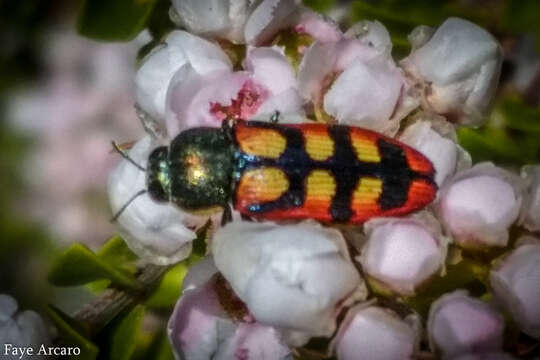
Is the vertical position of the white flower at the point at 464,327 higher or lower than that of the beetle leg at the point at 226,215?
lower

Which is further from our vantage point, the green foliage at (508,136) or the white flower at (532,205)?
the green foliage at (508,136)

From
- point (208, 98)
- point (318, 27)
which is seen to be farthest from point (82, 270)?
point (318, 27)

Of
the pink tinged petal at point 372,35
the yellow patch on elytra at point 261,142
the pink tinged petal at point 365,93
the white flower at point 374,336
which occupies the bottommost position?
the white flower at point 374,336

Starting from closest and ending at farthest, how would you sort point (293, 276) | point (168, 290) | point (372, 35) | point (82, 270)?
point (293, 276) → point (372, 35) → point (82, 270) → point (168, 290)

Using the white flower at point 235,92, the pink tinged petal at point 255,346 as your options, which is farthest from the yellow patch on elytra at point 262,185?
the pink tinged petal at point 255,346

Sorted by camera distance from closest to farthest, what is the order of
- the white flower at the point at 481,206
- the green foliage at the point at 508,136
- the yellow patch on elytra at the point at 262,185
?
the white flower at the point at 481,206
the yellow patch on elytra at the point at 262,185
the green foliage at the point at 508,136

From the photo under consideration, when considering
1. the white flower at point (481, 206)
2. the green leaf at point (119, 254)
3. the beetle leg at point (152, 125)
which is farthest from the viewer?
the green leaf at point (119, 254)

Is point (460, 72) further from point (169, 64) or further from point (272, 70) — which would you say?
point (169, 64)

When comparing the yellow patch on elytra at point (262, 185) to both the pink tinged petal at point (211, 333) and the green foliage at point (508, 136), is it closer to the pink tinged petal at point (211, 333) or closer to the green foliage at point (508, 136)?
the pink tinged petal at point (211, 333)
